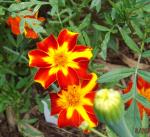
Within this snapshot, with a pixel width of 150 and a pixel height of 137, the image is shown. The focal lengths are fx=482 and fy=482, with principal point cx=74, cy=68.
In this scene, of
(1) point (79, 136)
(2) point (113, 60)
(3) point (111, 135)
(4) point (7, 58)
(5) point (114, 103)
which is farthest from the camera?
(2) point (113, 60)

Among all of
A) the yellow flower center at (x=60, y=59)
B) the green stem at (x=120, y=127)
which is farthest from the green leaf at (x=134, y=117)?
the green stem at (x=120, y=127)

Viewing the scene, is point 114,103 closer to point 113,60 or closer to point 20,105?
point 20,105

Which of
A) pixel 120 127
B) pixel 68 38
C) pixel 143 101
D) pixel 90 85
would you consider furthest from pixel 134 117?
pixel 120 127

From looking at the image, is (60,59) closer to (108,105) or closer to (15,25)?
(15,25)

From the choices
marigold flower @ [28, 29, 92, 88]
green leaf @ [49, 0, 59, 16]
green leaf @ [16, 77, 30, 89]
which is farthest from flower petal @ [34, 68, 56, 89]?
green leaf @ [16, 77, 30, 89]

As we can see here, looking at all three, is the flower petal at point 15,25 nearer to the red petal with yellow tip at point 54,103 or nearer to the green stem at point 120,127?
the red petal with yellow tip at point 54,103

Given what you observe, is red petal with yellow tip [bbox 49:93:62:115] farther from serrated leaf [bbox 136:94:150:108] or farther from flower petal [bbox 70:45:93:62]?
serrated leaf [bbox 136:94:150:108]

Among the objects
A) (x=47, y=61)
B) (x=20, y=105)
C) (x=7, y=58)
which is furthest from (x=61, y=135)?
(x=47, y=61)
